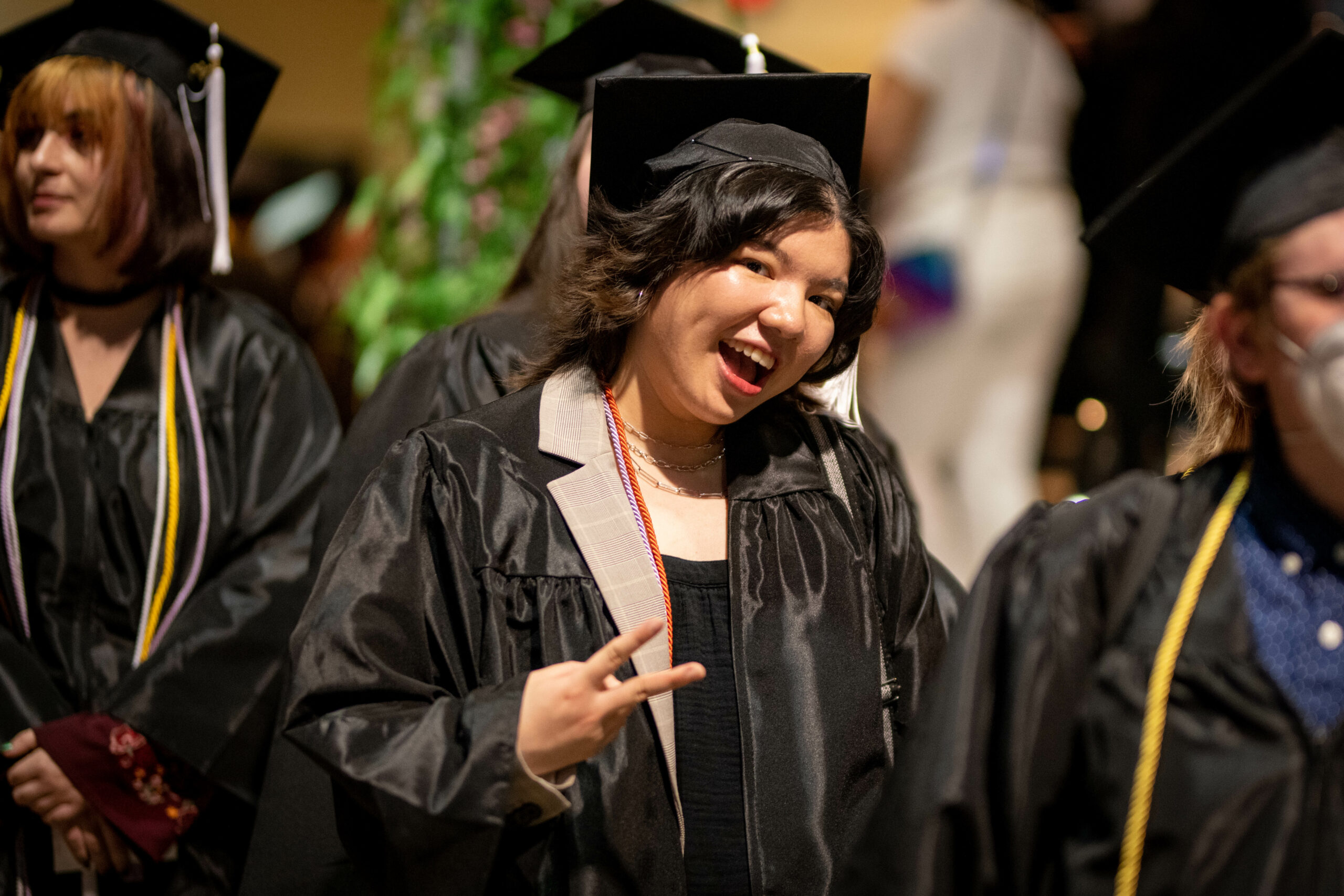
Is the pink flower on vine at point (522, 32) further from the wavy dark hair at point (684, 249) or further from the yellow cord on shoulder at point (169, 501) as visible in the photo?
the wavy dark hair at point (684, 249)

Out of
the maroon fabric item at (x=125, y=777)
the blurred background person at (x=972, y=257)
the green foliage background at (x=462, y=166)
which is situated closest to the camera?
the maroon fabric item at (x=125, y=777)

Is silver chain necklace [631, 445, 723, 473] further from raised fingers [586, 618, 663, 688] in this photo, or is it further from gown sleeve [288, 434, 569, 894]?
raised fingers [586, 618, 663, 688]

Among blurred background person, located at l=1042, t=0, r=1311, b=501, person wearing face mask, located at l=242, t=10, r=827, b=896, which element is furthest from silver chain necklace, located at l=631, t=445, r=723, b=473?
blurred background person, located at l=1042, t=0, r=1311, b=501

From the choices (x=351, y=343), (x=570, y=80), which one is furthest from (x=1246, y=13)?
(x=351, y=343)

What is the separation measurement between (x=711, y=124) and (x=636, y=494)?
501 mm

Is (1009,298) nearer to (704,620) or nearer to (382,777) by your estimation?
(704,620)

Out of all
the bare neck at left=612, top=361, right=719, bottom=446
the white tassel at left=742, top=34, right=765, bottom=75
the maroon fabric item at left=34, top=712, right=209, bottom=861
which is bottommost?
the maroon fabric item at left=34, top=712, right=209, bottom=861

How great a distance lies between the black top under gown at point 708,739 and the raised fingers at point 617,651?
24 cm

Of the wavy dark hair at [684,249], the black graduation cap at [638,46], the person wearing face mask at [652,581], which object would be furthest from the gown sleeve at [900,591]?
the black graduation cap at [638,46]

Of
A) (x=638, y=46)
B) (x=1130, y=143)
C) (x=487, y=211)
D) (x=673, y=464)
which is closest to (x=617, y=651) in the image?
(x=673, y=464)

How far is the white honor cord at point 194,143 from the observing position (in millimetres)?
2271

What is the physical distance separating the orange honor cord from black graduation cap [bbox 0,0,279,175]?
A: 1.12 metres

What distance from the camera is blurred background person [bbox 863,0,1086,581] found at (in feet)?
12.6

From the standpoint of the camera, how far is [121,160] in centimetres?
217
